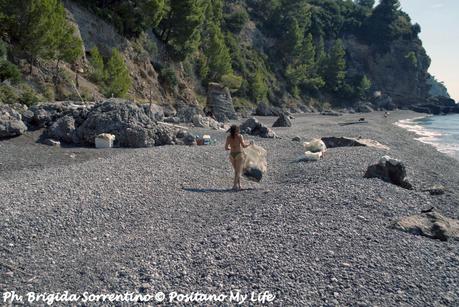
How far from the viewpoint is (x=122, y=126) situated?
59.0 ft

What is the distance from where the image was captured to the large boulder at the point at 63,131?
17.4 metres

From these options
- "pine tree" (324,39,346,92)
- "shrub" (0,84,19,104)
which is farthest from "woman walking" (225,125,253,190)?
"pine tree" (324,39,346,92)

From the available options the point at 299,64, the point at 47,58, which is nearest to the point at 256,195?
the point at 47,58

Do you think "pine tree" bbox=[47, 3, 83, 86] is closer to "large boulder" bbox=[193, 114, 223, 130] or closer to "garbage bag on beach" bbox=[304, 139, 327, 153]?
"large boulder" bbox=[193, 114, 223, 130]

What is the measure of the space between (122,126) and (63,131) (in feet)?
8.97

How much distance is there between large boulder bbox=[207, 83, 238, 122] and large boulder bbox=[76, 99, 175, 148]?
79.9 ft

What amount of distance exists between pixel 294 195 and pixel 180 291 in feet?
17.6

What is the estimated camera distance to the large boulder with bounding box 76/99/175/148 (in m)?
17.7

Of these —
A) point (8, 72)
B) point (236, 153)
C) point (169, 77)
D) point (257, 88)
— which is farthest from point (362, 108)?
point (236, 153)

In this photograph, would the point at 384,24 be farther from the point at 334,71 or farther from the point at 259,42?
the point at 259,42

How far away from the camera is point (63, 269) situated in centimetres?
617

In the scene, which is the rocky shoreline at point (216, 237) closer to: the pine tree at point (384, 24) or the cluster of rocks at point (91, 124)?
the cluster of rocks at point (91, 124)

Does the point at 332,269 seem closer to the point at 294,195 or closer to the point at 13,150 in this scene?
the point at 294,195

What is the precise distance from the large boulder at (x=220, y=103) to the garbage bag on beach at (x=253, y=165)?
28.8 metres
